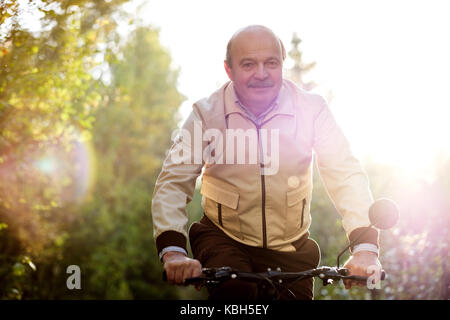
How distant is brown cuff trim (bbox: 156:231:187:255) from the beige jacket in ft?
0.86

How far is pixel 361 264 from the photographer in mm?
2902

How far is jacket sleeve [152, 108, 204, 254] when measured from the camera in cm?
306

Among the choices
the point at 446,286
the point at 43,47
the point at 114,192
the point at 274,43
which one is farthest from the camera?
the point at 114,192

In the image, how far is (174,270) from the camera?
2730 millimetres

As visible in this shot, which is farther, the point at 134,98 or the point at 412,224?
the point at 134,98

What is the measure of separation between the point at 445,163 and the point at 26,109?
20.2ft

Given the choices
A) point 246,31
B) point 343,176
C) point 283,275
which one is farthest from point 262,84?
point 283,275

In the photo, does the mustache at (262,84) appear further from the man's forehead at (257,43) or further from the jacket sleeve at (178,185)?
the jacket sleeve at (178,185)

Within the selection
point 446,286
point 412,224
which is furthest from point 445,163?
point 446,286

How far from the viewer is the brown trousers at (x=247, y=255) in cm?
319

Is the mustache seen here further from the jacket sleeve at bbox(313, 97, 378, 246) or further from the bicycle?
the bicycle

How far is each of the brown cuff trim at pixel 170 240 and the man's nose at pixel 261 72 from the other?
1.11 metres

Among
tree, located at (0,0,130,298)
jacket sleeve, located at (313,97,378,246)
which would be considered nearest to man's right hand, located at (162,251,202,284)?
jacket sleeve, located at (313,97,378,246)
